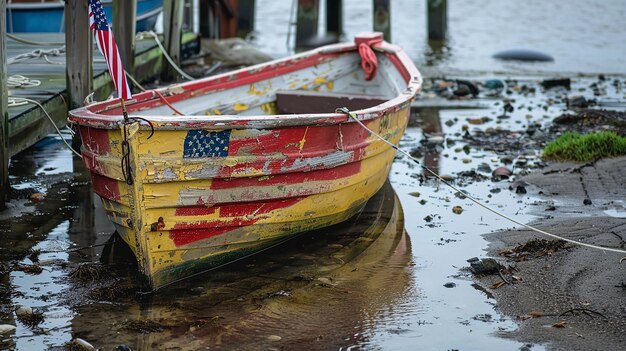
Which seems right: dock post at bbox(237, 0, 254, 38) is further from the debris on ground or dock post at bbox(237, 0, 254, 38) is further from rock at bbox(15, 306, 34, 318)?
rock at bbox(15, 306, 34, 318)

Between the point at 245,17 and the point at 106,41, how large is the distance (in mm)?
15699

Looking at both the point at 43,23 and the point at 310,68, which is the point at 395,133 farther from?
the point at 43,23

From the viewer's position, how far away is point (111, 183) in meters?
6.41

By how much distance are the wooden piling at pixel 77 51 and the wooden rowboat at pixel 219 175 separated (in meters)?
1.37

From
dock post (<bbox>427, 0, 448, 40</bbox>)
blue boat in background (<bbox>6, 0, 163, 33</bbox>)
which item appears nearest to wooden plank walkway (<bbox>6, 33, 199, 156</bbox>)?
blue boat in background (<bbox>6, 0, 163, 33</bbox>)

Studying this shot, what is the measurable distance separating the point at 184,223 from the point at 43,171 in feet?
12.1

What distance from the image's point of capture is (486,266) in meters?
6.61

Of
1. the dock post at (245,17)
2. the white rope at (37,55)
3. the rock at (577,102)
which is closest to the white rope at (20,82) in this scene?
the white rope at (37,55)

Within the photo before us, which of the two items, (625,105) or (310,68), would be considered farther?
(625,105)

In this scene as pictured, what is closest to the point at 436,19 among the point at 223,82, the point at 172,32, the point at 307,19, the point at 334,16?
the point at 334,16

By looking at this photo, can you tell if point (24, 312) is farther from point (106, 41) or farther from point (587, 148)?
point (587, 148)

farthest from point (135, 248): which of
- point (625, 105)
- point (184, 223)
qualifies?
point (625, 105)

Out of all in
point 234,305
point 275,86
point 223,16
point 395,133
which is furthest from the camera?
point 223,16

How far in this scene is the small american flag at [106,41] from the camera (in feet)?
19.3
